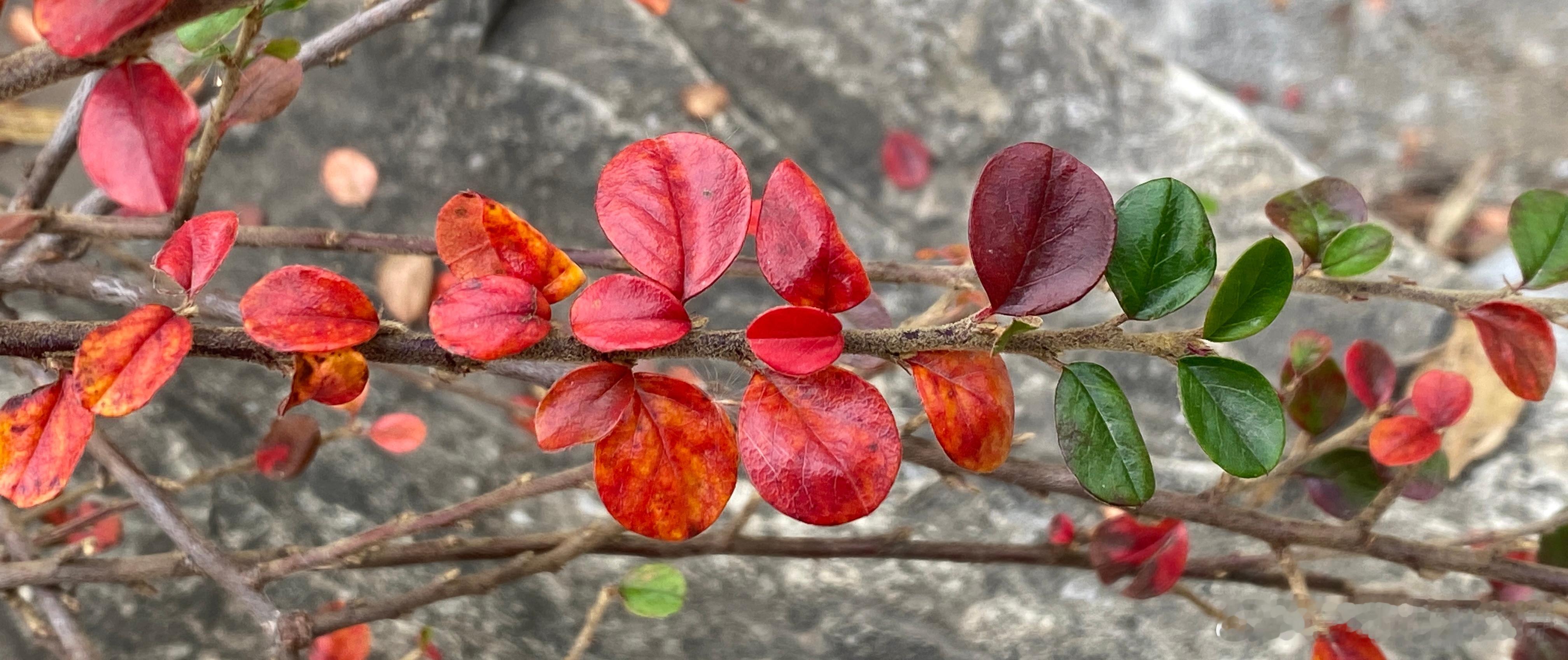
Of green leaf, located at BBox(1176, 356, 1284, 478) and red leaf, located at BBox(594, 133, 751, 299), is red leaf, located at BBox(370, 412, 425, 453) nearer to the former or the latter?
red leaf, located at BBox(594, 133, 751, 299)

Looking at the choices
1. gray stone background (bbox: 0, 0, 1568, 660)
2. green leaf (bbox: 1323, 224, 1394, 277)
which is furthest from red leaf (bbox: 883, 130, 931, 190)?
green leaf (bbox: 1323, 224, 1394, 277)

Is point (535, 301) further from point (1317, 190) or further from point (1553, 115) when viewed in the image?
point (1553, 115)

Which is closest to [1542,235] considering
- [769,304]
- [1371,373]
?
[1371,373]

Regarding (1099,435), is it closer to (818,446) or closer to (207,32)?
(818,446)

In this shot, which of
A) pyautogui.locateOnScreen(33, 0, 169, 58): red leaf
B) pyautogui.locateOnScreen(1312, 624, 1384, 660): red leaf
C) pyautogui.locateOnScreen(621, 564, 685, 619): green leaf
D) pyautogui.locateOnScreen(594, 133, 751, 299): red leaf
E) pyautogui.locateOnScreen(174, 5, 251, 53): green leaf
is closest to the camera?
pyautogui.locateOnScreen(33, 0, 169, 58): red leaf

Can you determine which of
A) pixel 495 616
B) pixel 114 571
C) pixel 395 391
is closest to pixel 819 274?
pixel 114 571
